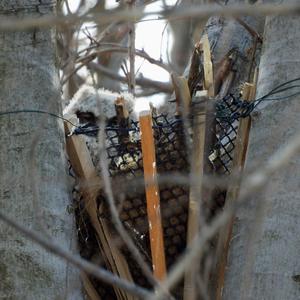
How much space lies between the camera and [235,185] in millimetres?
2617

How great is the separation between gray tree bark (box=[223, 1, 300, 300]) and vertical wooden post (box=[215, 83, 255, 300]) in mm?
63

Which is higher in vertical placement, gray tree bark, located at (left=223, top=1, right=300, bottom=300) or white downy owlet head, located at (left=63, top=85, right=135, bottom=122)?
gray tree bark, located at (left=223, top=1, right=300, bottom=300)

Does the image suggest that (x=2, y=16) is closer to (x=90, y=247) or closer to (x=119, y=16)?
(x=90, y=247)

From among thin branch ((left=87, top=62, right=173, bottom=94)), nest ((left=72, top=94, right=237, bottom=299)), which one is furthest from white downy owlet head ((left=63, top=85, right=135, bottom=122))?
nest ((left=72, top=94, right=237, bottom=299))

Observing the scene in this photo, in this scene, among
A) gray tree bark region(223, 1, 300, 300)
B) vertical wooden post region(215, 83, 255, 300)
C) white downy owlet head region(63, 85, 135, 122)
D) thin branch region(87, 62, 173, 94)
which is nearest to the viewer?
gray tree bark region(223, 1, 300, 300)

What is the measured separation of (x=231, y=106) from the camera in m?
2.87

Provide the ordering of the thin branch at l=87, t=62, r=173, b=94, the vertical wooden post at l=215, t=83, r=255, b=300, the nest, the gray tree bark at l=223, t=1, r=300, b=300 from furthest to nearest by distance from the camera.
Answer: the thin branch at l=87, t=62, r=173, b=94, the nest, the vertical wooden post at l=215, t=83, r=255, b=300, the gray tree bark at l=223, t=1, r=300, b=300

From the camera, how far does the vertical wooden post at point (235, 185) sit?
2598 millimetres

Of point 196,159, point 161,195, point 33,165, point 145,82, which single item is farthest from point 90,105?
point 33,165

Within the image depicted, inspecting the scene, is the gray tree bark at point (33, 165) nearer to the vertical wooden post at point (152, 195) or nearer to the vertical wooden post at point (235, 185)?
the vertical wooden post at point (152, 195)

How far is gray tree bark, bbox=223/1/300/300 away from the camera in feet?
7.83

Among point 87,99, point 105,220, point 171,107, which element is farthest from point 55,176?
point 87,99

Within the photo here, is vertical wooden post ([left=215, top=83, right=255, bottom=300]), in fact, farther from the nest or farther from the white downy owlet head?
the white downy owlet head

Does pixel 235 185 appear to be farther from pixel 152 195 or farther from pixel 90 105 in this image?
pixel 90 105
